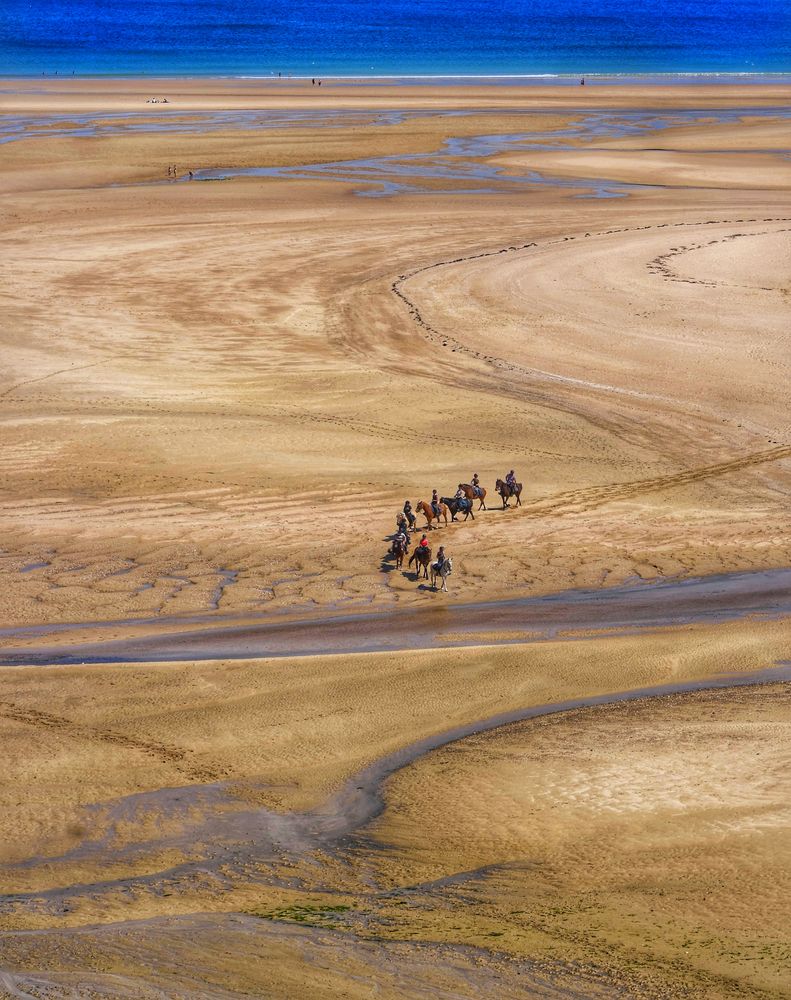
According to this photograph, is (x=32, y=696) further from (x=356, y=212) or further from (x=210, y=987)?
(x=356, y=212)

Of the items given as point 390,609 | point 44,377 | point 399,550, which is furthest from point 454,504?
point 44,377

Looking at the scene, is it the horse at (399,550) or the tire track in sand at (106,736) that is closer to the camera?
the tire track in sand at (106,736)

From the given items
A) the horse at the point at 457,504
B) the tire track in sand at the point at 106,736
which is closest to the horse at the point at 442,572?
the horse at the point at 457,504

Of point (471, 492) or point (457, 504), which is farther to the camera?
point (471, 492)

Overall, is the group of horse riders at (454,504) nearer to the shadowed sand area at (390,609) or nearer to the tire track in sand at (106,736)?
the shadowed sand area at (390,609)

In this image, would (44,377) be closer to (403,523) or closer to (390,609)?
(403,523)

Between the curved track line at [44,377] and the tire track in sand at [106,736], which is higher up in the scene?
the curved track line at [44,377]
